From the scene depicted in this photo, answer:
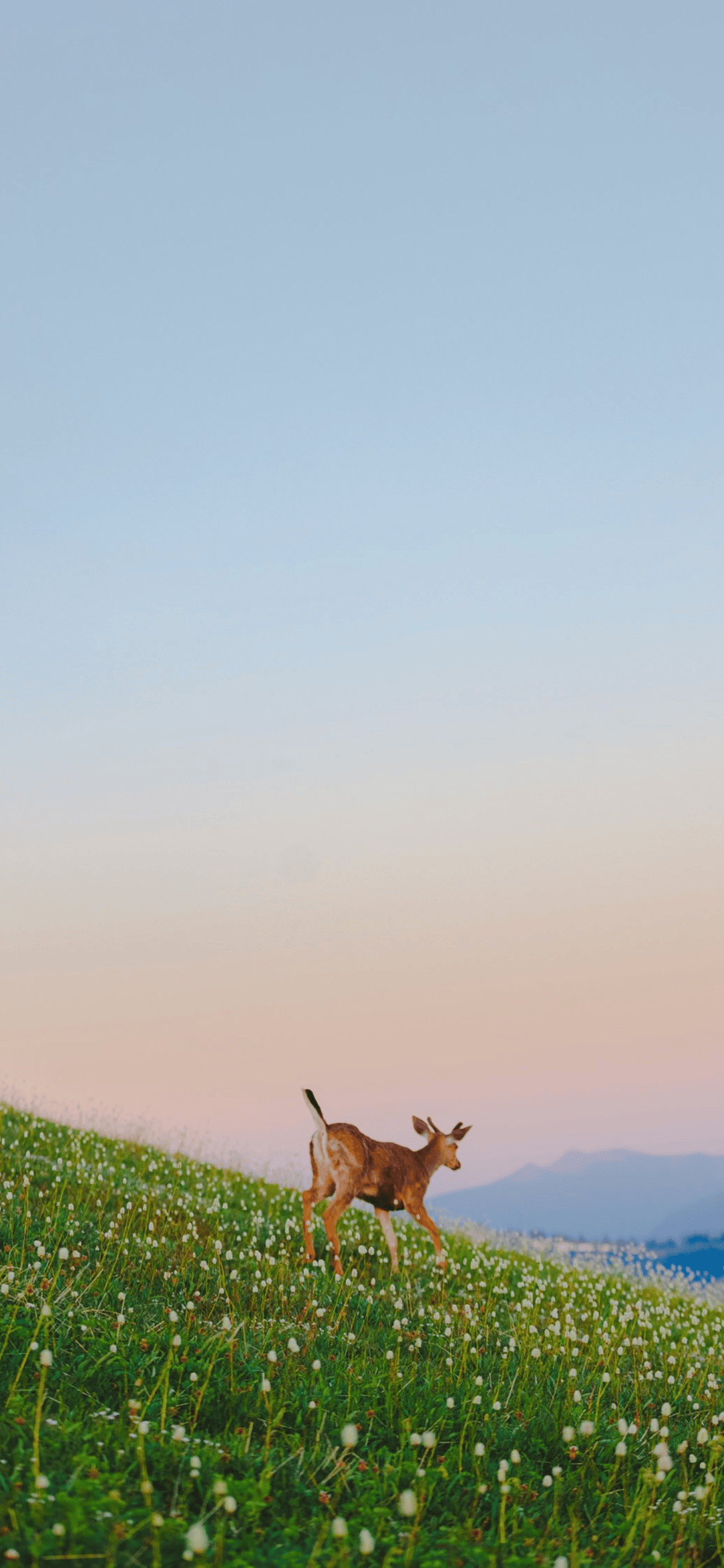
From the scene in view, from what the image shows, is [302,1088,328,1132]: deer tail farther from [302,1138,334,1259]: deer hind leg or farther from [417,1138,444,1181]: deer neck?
[417,1138,444,1181]: deer neck

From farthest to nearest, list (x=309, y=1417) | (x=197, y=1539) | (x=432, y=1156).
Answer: (x=432, y=1156) < (x=309, y=1417) < (x=197, y=1539)

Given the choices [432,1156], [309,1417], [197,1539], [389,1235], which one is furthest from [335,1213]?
[197,1539]

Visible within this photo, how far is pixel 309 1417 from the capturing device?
7363 millimetres

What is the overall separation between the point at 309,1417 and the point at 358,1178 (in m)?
5.58

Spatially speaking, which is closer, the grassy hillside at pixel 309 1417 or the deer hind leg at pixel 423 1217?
the grassy hillside at pixel 309 1417

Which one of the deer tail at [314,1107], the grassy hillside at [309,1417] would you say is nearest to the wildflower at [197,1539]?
the grassy hillside at [309,1417]

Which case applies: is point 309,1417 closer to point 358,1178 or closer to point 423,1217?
point 358,1178

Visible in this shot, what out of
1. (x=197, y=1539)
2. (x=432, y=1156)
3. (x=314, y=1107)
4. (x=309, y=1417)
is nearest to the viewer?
(x=197, y=1539)

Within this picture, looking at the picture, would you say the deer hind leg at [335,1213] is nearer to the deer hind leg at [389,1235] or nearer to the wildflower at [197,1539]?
the deer hind leg at [389,1235]

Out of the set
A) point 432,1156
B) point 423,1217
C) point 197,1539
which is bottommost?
point 197,1539

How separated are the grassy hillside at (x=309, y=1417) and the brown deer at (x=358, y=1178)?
73cm

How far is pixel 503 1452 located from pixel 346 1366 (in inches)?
58.1

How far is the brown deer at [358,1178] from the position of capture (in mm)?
12672

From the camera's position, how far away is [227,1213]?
15.5 meters
